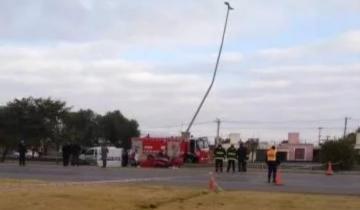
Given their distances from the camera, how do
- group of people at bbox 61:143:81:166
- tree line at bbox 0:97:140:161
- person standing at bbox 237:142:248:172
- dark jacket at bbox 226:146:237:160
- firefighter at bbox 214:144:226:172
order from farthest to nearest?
tree line at bbox 0:97:140:161, group of people at bbox 61:143:81:166, person standing at bbox 237:142:248:172, dark jacket at bbox 226:146:237:160, firefighter at bbox 214:144:226:172

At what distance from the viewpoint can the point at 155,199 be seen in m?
21.2

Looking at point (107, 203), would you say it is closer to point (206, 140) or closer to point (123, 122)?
point (206, 140)

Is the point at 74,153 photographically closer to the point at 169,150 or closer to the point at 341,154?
the point at 169,150

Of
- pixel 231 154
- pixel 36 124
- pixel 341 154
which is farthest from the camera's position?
pixel 36 124

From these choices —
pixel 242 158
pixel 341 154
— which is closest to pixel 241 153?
pixel 242 158

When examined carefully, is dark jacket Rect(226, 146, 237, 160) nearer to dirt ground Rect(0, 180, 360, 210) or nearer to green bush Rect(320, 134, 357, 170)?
green bush Rect(320, 134, 357, 170)

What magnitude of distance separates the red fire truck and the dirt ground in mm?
33644

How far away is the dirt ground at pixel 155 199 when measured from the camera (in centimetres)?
1976

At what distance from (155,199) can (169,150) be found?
4131cm

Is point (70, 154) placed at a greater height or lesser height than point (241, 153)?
lesser

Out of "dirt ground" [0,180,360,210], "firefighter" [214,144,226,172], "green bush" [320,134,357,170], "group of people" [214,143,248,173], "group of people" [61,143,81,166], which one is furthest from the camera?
"green bush" [320,134,357,170]

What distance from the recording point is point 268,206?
20.2 m

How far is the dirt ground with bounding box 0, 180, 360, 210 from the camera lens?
19759mm

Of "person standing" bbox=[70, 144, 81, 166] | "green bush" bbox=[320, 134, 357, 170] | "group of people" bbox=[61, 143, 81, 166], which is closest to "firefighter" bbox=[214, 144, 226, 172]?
"group of people" bbox=[61, 143, 81, 166]
